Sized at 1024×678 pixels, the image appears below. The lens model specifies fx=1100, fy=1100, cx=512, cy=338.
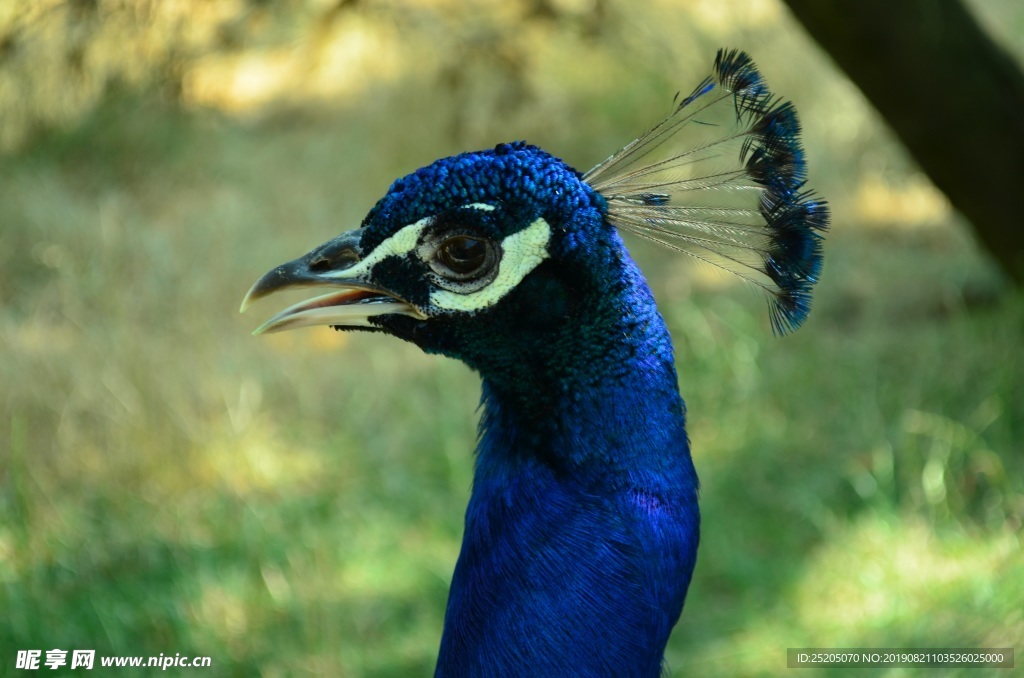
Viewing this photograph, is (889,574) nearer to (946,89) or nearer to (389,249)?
(946,89)

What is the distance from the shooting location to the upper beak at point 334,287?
1.38 m

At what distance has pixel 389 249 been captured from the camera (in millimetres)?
1368

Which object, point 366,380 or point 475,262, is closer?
point 475,262

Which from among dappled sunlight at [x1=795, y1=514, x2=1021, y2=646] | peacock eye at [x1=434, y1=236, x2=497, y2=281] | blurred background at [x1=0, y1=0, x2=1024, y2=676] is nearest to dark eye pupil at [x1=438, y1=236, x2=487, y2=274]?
peacock eye at [x1=434, y1=236, x2=497, y2=281]

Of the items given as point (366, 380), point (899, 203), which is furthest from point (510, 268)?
point (899, 203)

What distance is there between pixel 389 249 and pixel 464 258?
94 millimetres

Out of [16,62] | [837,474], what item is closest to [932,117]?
[837,474]

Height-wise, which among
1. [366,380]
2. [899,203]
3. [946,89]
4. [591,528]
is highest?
[899,203]

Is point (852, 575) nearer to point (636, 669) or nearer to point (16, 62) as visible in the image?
point (636, 669)

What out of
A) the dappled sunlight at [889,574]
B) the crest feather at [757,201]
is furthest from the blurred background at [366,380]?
the crest feather at [757,201]

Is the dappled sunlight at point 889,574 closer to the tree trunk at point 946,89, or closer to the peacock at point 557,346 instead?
the tree trunk at point 946,89

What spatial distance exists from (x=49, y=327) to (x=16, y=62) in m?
1.01

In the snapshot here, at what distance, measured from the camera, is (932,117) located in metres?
3.22

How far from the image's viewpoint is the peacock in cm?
136
